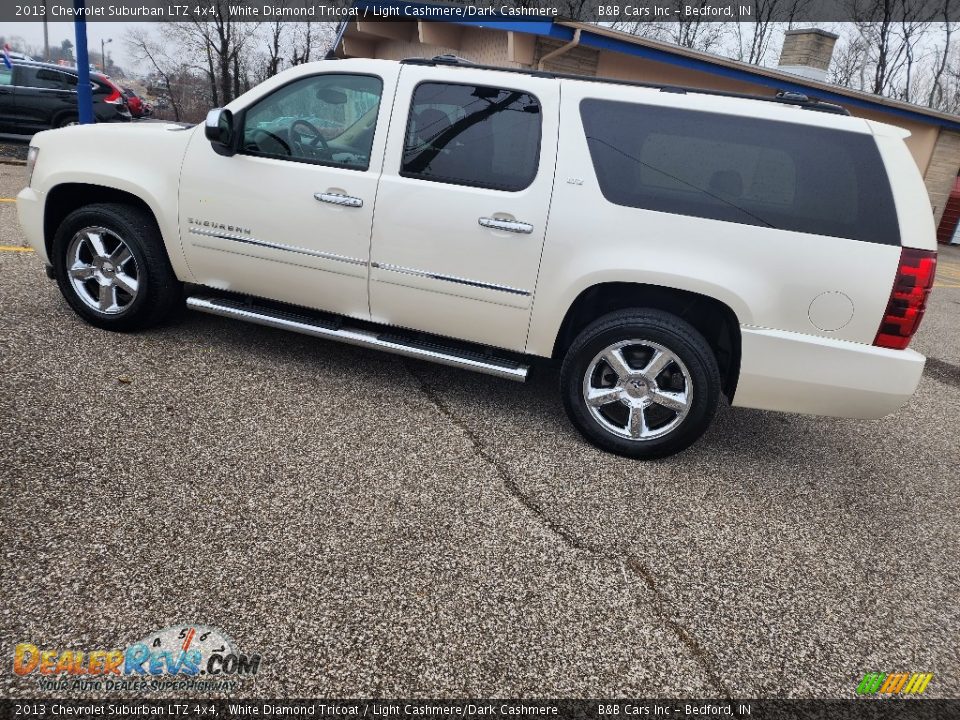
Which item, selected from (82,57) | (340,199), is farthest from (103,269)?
(82,57)

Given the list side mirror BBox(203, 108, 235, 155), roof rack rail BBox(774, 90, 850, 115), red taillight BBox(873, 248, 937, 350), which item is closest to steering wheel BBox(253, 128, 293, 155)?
side mirror BBox(203, 108, 235, 155)

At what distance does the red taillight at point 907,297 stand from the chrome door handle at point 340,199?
2722mm

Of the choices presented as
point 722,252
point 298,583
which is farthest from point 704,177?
point 298,583

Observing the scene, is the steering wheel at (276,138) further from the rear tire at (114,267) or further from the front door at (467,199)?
the rear tire at (114,267)

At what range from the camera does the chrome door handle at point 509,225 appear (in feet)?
11.5

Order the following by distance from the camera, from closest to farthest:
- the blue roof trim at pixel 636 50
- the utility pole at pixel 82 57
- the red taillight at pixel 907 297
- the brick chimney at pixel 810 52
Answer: the red taillight at pixel 907 297
the blue roof trim at pixel 636 50
the utility pole at pixel 82 57
the brick chimney at pixel 810 52

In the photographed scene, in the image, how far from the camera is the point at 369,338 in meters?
3.93

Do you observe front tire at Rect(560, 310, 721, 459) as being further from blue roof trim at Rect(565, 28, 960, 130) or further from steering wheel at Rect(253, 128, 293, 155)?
blue roof trim at Rect(565, 28, 960, 130)

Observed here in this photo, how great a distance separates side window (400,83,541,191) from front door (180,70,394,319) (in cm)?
22

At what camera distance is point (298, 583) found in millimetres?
2439

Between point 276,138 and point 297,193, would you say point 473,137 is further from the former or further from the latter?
point 276,138

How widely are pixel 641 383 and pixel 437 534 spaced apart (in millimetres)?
1434

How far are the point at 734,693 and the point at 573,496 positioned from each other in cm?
119

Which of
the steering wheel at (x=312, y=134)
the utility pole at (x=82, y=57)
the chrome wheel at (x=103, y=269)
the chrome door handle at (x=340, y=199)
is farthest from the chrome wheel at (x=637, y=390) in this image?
the utility pole at (x=82, y=57)
